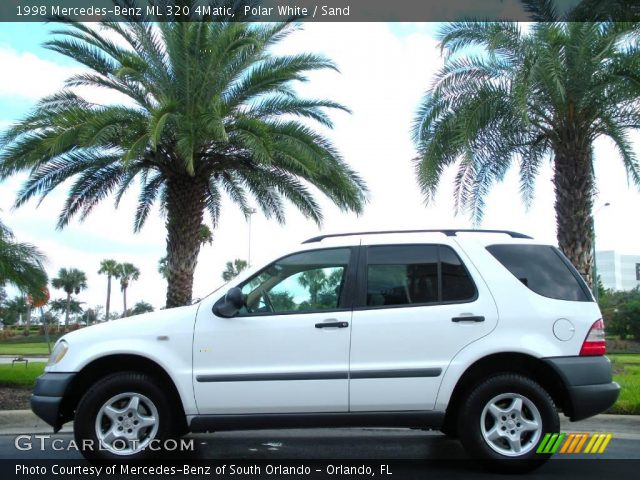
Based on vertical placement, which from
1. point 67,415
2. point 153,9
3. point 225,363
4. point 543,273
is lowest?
point 67,415

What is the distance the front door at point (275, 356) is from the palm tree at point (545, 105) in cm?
684

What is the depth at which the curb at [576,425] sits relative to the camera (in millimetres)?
7766

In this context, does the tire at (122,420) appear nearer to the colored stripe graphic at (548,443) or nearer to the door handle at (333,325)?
the door handle at (333,325)

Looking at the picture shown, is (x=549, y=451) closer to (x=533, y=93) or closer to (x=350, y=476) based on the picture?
(x=350, y=476)

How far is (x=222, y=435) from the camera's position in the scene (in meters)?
7.57

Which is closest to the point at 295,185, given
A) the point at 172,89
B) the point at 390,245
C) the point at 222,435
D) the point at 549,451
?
the point at 172,89

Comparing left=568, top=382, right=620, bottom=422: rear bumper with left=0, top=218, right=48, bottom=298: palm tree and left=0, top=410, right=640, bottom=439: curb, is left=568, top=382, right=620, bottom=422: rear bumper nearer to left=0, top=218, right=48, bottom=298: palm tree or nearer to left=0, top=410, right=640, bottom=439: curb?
left=0, top=410, right=640, bottom=439: curb

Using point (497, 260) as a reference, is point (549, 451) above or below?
below

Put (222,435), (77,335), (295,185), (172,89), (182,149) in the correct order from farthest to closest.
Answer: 1. (295,185)
2. (172,89)
3. (182,149)
4. (222,435)
5. (77,335)

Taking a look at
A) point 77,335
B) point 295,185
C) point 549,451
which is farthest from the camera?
point 295,185

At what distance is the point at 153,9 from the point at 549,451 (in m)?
11.5

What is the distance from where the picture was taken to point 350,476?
18.4 feet

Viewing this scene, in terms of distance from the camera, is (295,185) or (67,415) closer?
(67,415)

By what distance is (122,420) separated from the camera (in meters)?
5.61
